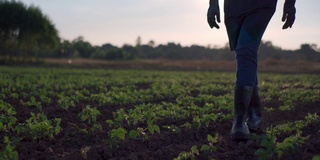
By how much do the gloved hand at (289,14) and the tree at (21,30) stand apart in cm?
4500

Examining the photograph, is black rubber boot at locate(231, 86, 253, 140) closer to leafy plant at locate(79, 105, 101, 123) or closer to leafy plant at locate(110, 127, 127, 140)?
leafy plant at locate(110, 127, 127, 140)

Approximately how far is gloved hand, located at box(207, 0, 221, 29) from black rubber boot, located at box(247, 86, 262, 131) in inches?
34.7

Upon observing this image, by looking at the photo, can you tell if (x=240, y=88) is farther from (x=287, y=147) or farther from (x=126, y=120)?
(x=126, y=120)

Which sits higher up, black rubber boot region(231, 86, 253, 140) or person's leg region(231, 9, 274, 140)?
person's leg region(231, 9, 274, 140)

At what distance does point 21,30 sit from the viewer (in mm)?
46219

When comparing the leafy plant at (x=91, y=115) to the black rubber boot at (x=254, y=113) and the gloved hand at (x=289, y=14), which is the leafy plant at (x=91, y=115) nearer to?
the black rubber boot at (x=254, y=113)

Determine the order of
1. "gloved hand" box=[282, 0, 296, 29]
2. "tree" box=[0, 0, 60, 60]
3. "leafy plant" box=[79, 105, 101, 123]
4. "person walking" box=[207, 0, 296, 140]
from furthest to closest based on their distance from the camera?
"tree" box=[0, 0, 60, 60] → "leafy plant" box=[79, 105, 101, 123] → "gloved hand" box=[282, 0, 296, 29] → "person walking" box=[207, 0, 296, 140]

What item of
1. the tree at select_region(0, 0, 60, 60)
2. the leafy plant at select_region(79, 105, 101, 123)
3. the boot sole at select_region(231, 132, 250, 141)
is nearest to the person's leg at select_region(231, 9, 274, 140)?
the boot sole at select_region(231, 132, 250, 141)

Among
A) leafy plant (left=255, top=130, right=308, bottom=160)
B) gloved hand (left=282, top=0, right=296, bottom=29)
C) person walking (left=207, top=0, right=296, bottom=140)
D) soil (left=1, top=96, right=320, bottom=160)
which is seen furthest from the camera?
gloved hand (left=282, top=0, right=296, bottom=29)

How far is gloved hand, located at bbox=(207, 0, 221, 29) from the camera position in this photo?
428 cm

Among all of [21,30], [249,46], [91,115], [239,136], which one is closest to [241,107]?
[239,136]

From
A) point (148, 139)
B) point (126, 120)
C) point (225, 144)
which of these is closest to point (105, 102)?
point (126, 120)

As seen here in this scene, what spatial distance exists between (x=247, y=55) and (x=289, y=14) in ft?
2.38

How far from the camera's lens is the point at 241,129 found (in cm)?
388
